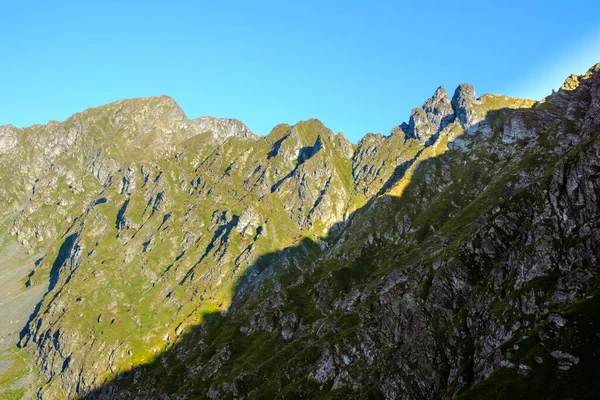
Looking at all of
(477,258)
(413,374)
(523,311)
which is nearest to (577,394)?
(523,311)

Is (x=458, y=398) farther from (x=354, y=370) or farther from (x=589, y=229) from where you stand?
(x=354, y=370)

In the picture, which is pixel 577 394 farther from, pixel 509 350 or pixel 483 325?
pixel 483 325

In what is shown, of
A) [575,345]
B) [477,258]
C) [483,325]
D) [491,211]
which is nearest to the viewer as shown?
[575,345]

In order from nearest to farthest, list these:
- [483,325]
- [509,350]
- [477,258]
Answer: [509,350]
[483,325]
[477,258]

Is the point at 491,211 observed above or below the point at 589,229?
above

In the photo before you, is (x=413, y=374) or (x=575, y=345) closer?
(x=575, y=345)

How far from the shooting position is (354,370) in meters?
176

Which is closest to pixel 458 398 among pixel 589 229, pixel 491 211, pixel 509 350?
pixel 509 350

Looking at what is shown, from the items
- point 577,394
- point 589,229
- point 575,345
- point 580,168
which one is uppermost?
point 580,168

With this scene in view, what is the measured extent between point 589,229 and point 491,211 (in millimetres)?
67227

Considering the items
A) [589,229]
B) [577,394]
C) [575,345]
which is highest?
[589,229]

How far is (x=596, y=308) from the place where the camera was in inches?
3819

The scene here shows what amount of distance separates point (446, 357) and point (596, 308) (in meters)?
59.3

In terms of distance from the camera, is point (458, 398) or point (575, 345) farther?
point (458, 398)
